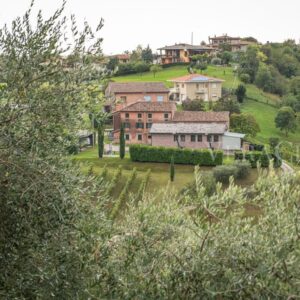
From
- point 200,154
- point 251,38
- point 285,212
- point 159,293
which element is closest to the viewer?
point 159,293

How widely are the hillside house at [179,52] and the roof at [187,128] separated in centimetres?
5356

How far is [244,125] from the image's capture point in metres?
57.8

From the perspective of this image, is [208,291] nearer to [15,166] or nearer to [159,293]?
[159,293]

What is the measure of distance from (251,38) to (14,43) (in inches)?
5456

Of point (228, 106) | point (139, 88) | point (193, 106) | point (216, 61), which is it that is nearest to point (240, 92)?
point (228, 106)

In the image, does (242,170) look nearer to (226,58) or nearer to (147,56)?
(226,58)

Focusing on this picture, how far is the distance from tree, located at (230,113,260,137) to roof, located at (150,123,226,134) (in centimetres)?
535

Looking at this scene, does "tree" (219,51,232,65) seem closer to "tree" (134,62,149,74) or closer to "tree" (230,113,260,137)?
"tree" (134,62,149,74)

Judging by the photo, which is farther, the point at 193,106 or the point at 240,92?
the point at 240,92

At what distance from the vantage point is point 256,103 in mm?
76875

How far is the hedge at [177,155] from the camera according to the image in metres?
44.8

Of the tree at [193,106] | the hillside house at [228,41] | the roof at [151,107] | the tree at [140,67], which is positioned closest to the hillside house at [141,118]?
the roof at [151,107]

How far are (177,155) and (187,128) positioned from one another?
7096 mm

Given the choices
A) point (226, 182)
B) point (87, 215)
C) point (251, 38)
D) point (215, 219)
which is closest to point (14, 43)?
point (87, 215)
